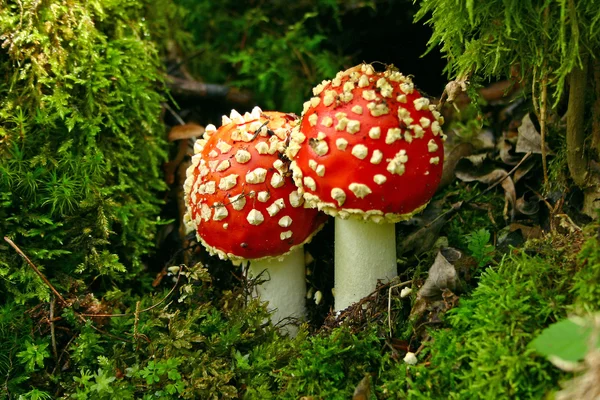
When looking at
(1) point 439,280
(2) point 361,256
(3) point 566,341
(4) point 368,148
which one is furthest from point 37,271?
(3) point 566,341

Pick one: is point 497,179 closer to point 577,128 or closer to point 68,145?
point 577,128

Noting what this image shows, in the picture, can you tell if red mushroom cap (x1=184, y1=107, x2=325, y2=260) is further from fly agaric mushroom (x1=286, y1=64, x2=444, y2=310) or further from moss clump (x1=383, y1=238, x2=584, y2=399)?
moss clump (x1=383, y1=238, x2=584, y2=399)

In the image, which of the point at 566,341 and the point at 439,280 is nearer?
the point at 566,341

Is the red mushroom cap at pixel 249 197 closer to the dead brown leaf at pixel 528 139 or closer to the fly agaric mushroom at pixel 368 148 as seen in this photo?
the fly agaric mushroom at pixel 368 148

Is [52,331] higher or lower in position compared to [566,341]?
lower

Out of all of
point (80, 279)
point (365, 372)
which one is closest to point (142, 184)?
point (80, 279)

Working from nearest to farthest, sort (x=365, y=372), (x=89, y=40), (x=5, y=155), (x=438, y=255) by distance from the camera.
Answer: (x=365, y=372)
(x=438, y=255)
(x=5, y=155)
(x=89, y=40)

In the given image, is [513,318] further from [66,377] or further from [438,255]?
[66,377]

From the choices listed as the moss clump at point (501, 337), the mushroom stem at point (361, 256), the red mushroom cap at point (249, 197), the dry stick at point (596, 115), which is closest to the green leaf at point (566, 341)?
the moss clump at point (501, 337)
